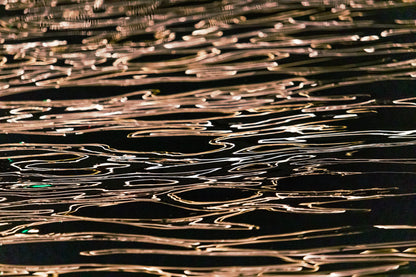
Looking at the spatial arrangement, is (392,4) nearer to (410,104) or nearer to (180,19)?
(410,104)

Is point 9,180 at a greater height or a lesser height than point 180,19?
lesser

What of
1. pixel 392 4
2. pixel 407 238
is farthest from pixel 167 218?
pixel 392 4

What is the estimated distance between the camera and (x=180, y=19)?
1.95ft

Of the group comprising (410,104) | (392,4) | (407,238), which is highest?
(392,4)

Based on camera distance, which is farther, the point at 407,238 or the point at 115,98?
the point at 115,98

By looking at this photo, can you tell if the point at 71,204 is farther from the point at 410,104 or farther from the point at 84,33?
the point at 410,104

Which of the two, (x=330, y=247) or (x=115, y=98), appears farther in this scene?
(x=115, y=98)

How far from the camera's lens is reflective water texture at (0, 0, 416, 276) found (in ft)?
1.59

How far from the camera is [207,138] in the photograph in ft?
1.81

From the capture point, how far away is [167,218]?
20.0 inches

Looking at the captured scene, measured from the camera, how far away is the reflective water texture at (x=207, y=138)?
0.48 m

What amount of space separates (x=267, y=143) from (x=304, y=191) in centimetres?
7

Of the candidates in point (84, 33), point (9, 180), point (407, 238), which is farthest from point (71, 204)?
point (407, 238)

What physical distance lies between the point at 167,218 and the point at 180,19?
0.23m
